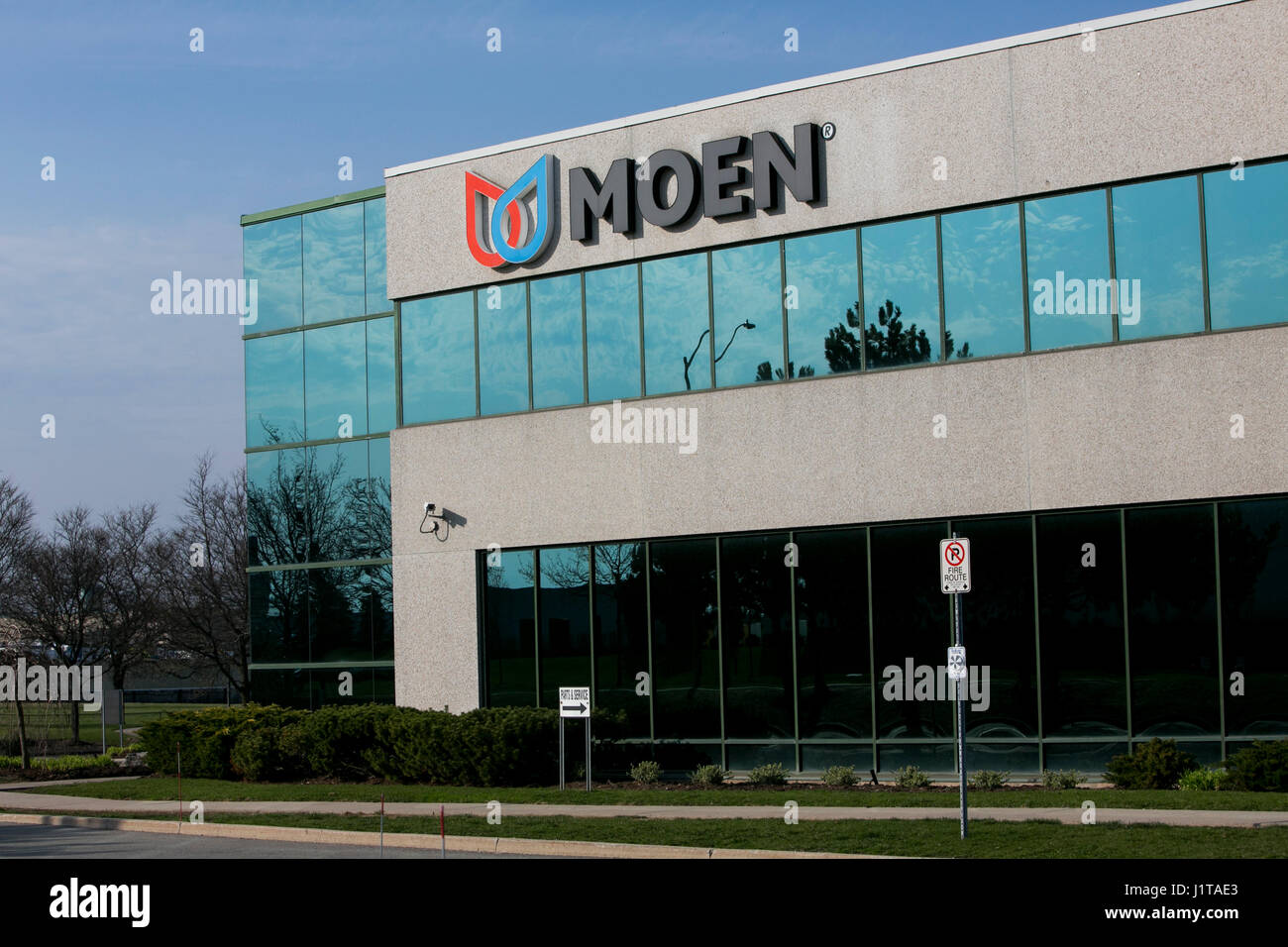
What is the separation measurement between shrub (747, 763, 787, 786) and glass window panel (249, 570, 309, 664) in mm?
10487

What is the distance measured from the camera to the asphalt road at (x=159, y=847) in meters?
16.4

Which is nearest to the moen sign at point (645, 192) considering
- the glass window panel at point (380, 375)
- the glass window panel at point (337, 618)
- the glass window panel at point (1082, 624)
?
the glass window panel at point (380, 375)

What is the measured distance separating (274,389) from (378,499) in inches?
137

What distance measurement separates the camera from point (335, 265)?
2791 cm

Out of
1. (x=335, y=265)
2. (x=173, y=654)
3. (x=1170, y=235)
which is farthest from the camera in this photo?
(x=173, y=654)

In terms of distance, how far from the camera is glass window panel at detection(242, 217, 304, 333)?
93.3 feet

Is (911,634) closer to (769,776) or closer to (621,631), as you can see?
(769,776)

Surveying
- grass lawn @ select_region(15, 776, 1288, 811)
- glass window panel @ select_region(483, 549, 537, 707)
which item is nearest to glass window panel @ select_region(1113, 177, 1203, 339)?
grass lawn @ select_region(15, 776, 1288, 811)

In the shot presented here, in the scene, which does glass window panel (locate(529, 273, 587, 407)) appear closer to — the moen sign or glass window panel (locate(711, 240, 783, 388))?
the moen sign

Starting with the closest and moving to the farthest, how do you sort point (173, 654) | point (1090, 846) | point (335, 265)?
point (1090, 846) < point (335, 265) < point (173, 654)

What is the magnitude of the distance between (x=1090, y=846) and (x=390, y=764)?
42.5 ft
